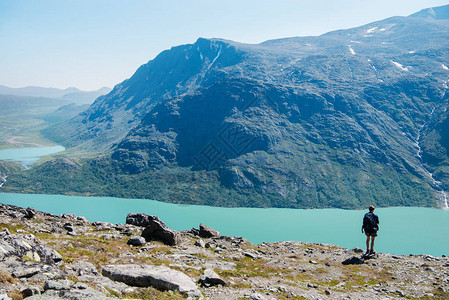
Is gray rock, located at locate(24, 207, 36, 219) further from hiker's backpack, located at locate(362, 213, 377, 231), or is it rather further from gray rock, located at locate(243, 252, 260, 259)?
hiker's backpack, located at locate(362, 213, 377, 231)

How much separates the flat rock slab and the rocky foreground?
0.07 metres

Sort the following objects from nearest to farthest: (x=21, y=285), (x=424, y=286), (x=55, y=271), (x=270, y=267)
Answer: (x=21, y=285), (x=55, y=271), (x=424, y=286), (x=270, y=267)

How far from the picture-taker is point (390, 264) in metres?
37.1

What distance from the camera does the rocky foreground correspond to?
62.0 feet

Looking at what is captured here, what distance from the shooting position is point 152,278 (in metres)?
21.2

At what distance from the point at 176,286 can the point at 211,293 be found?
9.30 ft

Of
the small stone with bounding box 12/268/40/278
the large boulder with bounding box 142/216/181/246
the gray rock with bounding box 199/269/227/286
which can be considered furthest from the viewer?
the large boulder with bounding box 142/216/181/246

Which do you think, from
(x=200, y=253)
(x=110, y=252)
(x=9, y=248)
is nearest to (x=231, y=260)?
(x=200, y=253)

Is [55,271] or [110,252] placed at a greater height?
[55,271]

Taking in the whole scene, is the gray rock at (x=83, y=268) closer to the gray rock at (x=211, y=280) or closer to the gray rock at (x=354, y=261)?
the gray rock at (x=211, y=280)

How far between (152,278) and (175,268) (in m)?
6.60

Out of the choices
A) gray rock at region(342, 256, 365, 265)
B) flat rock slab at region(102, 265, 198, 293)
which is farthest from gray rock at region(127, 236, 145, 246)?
gray rock at region(342, 256, 365, 265)

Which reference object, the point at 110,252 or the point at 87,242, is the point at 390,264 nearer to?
the point at 110,252

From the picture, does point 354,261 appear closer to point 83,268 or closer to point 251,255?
point 251,255
